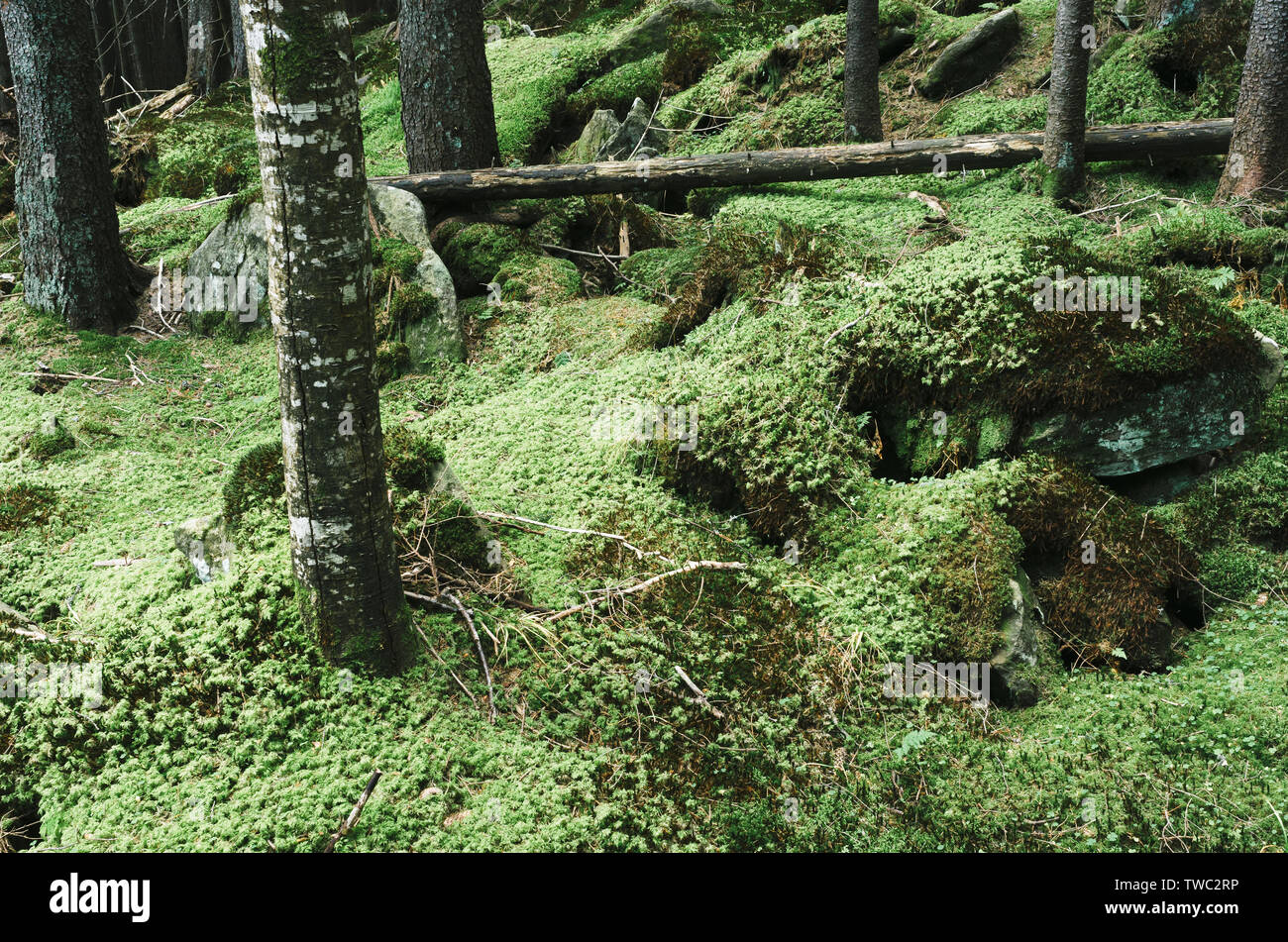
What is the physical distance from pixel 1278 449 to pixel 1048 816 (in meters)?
3.52

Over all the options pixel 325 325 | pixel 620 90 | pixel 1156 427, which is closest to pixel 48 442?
pixel 325 325

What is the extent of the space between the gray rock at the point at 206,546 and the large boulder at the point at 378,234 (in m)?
3.17

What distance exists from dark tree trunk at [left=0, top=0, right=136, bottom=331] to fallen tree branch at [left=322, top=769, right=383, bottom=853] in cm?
681

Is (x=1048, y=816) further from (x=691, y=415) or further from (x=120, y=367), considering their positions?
(x=120, y=367)

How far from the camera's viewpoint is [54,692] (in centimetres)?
468

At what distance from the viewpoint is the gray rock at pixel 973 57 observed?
37.5 feet

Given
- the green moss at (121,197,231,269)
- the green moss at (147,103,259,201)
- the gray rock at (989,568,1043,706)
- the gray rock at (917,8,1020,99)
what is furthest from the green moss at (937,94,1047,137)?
the green moss at (147,103,259,201)

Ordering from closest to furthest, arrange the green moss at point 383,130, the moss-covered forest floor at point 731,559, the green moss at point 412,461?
1. the moss-covered forest floor at point 731,559
2. the green moss at point 412,461
3. the green moss at point 383,130

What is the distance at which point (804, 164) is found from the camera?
9.84 meters

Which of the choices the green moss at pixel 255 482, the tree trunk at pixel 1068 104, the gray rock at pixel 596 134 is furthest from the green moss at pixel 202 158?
the tree trunk at pixel 1068 104

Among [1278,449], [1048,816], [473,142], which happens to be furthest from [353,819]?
[473,142]

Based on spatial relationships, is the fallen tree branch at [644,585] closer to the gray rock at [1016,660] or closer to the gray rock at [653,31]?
the gray rock at [1016,660]

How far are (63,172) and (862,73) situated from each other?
28.0 feet

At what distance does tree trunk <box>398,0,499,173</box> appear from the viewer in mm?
9656
